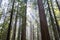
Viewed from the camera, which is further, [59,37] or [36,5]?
[36,5]

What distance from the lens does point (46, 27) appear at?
1187 mm

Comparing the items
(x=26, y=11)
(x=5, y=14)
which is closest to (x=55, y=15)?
(x=26, y=11)

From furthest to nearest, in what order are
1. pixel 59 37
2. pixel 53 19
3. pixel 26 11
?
pixel 26 11 → pixel 53 19 → pixel 59 37

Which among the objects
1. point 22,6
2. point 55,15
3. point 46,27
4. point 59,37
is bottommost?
point 59,37

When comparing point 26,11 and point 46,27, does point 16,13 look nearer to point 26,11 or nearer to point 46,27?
point 26,11

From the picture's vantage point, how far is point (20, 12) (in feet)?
4.36

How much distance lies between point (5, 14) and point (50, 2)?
1.89 ft

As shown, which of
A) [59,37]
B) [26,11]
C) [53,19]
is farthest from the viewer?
[26,11]

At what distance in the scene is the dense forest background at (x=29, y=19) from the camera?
1.11 metres

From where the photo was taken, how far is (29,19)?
127 centimetres

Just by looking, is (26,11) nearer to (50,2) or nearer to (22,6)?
(22,6)

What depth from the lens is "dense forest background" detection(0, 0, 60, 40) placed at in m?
1.11

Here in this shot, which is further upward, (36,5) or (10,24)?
(36,5)

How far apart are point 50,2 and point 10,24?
0.59 m
